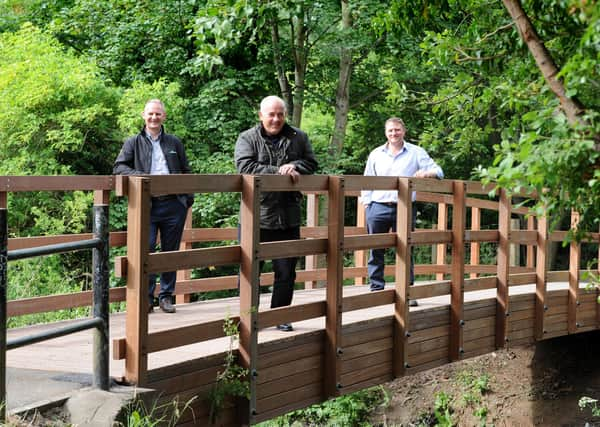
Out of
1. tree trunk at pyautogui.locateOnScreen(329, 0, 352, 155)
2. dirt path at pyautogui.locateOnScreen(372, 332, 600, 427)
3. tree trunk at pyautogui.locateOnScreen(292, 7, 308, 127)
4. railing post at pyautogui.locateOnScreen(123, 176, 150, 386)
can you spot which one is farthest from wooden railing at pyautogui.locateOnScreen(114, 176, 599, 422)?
tree trunk at pyautogui.locateOnScreen(292, 7, 308, 127)

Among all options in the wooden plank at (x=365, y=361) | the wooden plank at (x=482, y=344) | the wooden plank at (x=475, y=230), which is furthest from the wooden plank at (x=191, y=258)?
the wooden plank at (x=482, y=344)

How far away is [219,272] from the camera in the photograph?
17781mm

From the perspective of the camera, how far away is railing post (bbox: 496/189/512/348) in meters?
9.26

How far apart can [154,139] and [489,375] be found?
6.36 m

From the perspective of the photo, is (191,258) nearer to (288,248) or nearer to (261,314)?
(261,314)

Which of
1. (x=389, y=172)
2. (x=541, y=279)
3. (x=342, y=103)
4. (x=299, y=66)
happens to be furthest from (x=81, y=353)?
(x=342, y=103)

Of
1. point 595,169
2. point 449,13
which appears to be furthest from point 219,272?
point 595,169

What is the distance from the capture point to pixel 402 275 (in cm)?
771

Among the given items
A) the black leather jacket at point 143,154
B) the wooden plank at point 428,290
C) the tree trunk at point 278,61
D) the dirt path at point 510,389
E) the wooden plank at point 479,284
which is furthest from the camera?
the tree trunk at point 278,61

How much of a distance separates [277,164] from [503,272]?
3550 millimetres

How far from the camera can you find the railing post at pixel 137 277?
5055 mm

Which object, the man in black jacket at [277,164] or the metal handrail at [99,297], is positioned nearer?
the metal handrail at [99,297]

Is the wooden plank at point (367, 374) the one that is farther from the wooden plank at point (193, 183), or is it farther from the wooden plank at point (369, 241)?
the wooden plank at point (193, 183)

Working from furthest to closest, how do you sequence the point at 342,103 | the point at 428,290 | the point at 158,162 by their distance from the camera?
the point at 342,103, the point at 428,290, the point at 158,162
